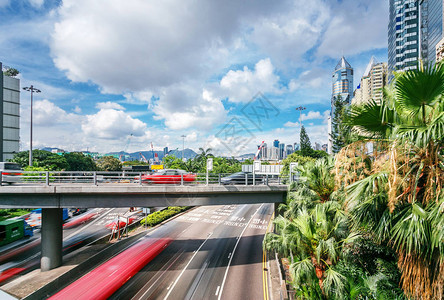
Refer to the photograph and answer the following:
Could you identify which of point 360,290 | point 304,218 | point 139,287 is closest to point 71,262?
point 139,287

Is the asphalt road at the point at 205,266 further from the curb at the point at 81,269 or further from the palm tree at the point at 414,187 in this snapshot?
the palm tree at the point at 414,187

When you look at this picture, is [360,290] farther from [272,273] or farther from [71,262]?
[71,262]

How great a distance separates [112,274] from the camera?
14.0 metres

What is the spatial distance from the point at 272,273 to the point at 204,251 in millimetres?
6638

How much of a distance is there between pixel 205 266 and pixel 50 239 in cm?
1165

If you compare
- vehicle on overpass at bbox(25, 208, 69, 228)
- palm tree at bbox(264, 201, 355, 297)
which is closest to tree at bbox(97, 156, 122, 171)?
vehicle on overpass at bbox(25, 208, 69, 228)

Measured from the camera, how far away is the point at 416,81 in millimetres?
4016

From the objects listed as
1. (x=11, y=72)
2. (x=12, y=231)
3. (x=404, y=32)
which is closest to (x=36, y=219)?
(x=12, y=231)

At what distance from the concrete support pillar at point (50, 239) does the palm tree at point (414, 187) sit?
18.6m

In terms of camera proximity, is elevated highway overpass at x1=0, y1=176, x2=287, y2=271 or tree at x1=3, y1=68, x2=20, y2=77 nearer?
elevated highway overpass at x1=0, y1=176, x2=287, y2=271

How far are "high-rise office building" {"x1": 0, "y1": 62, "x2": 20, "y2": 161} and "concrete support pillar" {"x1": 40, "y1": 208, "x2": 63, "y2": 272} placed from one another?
63.0 metres

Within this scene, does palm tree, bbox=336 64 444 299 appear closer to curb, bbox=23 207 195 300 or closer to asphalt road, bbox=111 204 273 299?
asphalt road, bbox=111 204 273 299

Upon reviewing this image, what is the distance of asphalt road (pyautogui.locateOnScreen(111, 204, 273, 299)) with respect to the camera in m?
12.4

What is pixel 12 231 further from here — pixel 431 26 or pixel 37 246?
pixel 431 26
